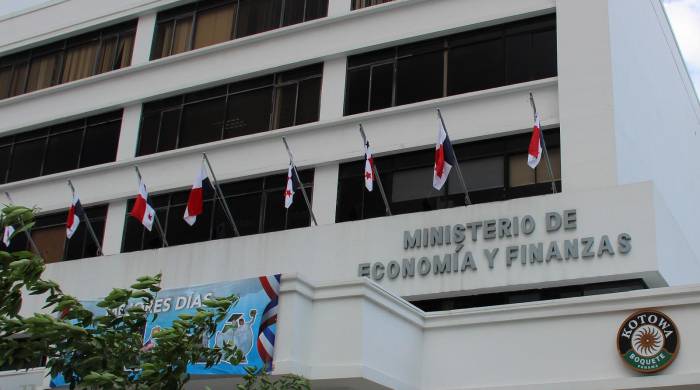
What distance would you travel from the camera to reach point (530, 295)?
21391mm

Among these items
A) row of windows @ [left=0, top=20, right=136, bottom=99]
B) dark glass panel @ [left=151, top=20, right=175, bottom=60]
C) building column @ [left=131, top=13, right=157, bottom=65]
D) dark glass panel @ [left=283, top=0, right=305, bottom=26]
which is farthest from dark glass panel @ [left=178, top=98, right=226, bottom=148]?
row of windows @ [left=0, top=20, right=136, bottom=99]

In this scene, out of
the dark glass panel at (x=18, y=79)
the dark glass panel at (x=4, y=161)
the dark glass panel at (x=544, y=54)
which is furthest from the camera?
the dark glass panel at (x=18, y=79)

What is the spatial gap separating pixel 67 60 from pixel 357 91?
11.7 metres

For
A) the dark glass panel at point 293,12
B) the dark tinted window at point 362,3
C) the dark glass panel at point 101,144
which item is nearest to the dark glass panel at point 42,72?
the dark glass panel at point 101,144

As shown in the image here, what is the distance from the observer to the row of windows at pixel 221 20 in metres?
28.4

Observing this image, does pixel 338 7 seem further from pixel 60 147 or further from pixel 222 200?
pixel 60 147

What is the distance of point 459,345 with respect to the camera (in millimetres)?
19703

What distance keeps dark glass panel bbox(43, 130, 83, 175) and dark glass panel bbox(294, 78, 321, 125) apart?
8148 millimetres

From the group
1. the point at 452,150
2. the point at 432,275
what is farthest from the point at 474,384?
the point at 452,150

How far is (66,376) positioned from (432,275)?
11203mm

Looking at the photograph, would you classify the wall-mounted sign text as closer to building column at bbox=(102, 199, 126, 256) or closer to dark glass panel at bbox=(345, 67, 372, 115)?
dark glass panel at bbox=(345, 67, 372, 115)

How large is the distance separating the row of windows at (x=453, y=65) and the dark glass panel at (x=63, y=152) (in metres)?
9.76

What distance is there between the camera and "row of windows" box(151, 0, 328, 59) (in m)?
28.4

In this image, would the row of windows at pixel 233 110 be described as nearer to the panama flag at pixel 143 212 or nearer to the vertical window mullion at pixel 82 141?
the vertical window mullion at pixel 82 141
